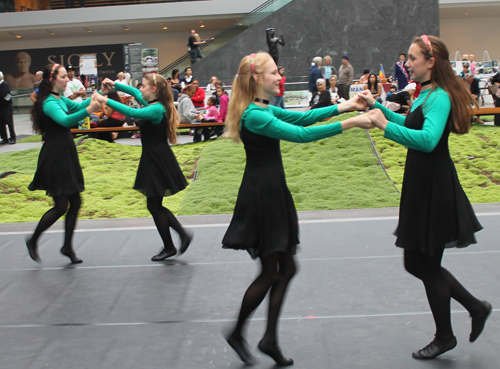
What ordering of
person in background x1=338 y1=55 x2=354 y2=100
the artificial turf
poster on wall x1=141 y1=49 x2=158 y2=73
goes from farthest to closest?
poster on wall x1=141 y1=49 x2=158 y2=73 < person in background x1=338 y1=55 x2=354 y2=100 < the artificial turf

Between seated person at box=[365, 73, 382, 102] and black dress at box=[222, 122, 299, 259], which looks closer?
black dress at box=[222, 122, 299, 259]

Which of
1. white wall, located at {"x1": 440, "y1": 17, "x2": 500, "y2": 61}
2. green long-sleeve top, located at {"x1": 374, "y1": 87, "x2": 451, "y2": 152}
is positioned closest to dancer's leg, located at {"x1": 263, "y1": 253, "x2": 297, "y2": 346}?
green long-sleeve top, located at {"x1": 374, "y1": 87, "x2": 451, "y2": 152}

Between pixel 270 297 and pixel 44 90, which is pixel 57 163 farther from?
pixel 270 297

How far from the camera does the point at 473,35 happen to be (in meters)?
30.8

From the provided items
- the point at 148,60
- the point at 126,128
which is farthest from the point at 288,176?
the point at 148,60

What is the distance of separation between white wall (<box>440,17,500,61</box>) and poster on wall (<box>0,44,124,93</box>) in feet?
64.0

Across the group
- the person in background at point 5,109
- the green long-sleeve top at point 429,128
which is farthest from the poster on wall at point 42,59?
the green long-sleeve top at point 429,128

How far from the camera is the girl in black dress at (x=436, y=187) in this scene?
111 inches

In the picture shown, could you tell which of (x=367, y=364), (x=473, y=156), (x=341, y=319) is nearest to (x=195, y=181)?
(x=473, y=156)

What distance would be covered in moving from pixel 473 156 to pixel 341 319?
6.77 metres

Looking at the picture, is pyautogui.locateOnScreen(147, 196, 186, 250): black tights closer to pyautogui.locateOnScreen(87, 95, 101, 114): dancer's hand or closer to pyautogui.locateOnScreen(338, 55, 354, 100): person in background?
pyautogui.locateOnScreen(87, 95, 101, 114): dancer's hand

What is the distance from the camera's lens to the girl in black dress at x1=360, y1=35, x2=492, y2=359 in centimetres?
281

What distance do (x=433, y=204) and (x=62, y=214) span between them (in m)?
3.49

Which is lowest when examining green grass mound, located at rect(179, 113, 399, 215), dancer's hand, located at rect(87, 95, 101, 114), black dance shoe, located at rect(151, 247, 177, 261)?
black dance shoe, located at rect(151, 247, 177, 261)
